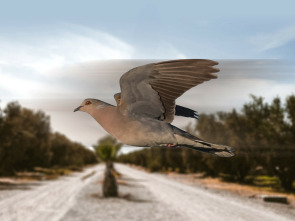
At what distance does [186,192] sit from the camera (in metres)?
88.9

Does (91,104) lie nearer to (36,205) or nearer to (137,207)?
(137,207)

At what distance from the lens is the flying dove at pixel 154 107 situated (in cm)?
161

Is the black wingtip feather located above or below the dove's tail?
above

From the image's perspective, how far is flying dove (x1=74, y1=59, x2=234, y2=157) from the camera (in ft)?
5.28

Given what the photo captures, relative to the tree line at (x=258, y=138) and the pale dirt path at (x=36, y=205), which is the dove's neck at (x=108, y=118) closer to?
the tree line at (x=258, y=138)

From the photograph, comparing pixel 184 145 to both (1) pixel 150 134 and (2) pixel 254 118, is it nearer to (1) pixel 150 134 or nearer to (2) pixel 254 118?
(1) pixel 150 134

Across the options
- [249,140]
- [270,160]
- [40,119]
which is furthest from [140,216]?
[40,119]

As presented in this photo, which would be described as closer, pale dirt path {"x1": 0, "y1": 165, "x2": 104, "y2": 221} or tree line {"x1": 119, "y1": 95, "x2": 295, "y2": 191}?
pale dirt path {"x1": 0, "y1": 165, "x2": 104, "y2": 221}

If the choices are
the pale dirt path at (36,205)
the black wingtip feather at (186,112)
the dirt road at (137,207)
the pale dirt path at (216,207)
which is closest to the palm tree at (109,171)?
the dirt road at (137,207)

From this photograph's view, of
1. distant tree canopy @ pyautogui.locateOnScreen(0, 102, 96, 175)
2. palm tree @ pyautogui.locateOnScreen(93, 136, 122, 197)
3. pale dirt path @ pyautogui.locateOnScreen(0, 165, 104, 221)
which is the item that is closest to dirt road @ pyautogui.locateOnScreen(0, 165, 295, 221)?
pale dirt path @ pyautogui.locateOnScreen(0, 165, 104, 221)

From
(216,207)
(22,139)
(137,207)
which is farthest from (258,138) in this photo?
(22,139)

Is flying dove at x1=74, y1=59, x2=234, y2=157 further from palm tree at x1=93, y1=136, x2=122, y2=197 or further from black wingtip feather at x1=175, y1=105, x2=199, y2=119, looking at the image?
palm tree at x1=93, y1=136, x2=122, y2=197

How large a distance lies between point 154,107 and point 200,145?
0.30 m

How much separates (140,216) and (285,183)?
3209 centimetres
